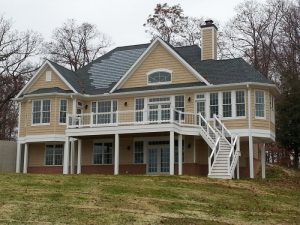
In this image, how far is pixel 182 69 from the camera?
106 ft

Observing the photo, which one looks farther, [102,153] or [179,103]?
[102,153]

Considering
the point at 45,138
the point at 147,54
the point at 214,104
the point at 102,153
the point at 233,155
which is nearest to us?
the point at 233,155

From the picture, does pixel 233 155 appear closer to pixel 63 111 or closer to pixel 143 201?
pixel 143 201

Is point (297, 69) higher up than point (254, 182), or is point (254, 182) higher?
point (297, 69)

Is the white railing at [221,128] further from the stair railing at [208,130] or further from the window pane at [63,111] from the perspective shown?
the window pane at [63,111]

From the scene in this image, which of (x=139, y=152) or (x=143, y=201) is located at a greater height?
(x=139, y=152)

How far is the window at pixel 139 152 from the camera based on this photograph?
107 ft

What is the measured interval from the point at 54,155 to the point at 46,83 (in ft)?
15.8

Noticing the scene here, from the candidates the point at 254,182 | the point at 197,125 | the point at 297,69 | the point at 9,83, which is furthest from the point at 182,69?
the point at 9,83

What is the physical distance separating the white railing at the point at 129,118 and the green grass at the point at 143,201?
20.1ft

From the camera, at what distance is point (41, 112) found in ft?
110

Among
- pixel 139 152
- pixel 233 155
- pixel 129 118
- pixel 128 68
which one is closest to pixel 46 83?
pixel 128 68

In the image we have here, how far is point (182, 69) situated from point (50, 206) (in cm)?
1761

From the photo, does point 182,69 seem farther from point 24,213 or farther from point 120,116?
point 24,213
